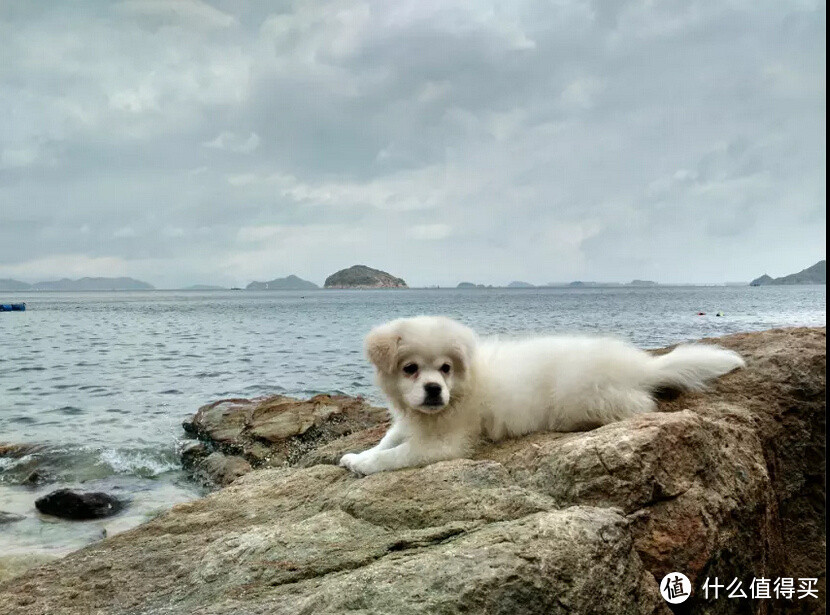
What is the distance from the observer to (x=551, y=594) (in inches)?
102

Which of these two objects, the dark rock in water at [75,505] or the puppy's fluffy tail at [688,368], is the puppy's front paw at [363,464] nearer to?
the puppy's fluffy tail at [688,368]

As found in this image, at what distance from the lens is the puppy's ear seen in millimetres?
4566

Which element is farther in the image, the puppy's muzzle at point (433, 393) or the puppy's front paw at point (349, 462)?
the puppy's front paw at point (349, 462)

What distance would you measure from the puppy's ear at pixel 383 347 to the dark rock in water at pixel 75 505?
17.2ft

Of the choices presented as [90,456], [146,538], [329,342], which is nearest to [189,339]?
[329,342]

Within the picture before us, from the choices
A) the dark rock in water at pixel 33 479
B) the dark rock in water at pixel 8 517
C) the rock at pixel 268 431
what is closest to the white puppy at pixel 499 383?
the rock at pixel 268 431

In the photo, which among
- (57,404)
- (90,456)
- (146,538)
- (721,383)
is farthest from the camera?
(57,404)

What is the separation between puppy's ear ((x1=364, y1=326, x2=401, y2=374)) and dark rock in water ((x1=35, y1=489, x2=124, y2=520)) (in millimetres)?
5256

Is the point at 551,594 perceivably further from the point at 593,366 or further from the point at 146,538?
the point at 146,538

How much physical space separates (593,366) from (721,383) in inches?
46.6

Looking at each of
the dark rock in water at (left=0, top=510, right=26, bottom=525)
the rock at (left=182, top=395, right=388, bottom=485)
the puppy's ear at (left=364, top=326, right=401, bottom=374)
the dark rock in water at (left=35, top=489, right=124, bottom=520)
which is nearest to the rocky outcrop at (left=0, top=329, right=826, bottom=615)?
the puppy's ear at (left=364, top=326, right=401, bottom=374)

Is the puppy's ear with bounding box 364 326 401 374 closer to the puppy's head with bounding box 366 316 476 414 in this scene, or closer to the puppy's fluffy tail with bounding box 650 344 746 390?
the puppy's head with bounding box 366 316 476 414

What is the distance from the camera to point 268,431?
1003 centimetres

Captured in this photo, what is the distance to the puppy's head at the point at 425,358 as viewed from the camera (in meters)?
4.47
